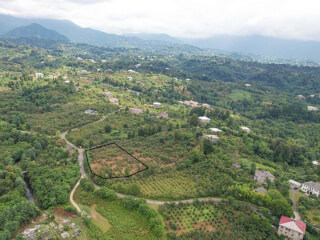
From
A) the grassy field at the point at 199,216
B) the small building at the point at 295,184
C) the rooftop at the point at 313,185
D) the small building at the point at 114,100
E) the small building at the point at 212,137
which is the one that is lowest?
the grassy field at the point at 199,216

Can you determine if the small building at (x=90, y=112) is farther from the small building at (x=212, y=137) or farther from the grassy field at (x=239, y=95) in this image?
the grassy field at (x=239, y=95)

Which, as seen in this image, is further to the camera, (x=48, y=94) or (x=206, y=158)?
(x=48, y=94)

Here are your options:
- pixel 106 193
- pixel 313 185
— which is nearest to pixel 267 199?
pixel 313 185

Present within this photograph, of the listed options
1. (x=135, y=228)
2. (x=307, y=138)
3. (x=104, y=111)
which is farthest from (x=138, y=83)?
(x=135, y=228)

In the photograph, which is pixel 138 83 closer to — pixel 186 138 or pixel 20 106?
pixel 20 106

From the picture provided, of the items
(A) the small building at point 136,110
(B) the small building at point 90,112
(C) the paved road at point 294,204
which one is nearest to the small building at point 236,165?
(C) the paved road at point 294,204

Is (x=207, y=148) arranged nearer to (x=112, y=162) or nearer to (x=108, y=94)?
(x=112, y=162)
